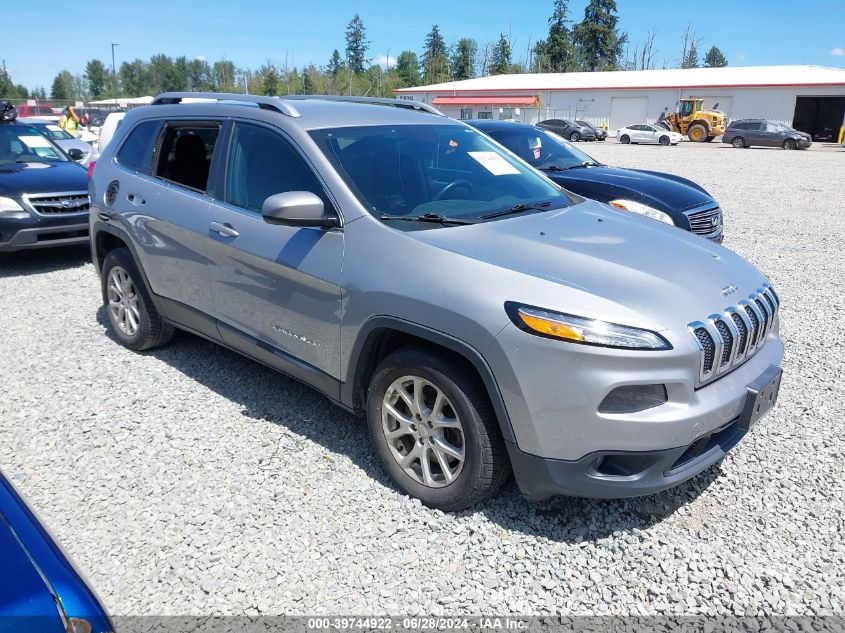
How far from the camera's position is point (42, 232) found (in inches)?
288

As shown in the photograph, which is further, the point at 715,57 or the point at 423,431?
the point at 715,57

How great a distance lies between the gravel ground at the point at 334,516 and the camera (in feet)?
8.53

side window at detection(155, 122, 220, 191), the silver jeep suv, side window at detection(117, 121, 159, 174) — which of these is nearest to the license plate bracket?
the silver jeep suv

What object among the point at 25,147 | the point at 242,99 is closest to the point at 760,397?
the point at 242,99

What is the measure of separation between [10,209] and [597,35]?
317ft

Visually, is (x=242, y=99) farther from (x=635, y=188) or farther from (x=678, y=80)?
(x=678, y=80)

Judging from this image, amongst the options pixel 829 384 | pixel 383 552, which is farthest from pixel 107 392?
pixel 829 384

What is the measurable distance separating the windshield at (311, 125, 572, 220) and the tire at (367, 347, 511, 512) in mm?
816

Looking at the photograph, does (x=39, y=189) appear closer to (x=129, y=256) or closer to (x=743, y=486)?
(x=129, y=256)

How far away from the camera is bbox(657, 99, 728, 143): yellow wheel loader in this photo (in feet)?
132

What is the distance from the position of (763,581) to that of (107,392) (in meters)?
3.97

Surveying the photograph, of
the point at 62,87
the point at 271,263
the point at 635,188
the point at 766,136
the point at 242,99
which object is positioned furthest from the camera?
the point at 62,87

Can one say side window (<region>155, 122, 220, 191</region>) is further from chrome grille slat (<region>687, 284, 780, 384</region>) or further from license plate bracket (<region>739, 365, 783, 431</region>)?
license plate bracket (<region>739, 365, 783, 431</region>)

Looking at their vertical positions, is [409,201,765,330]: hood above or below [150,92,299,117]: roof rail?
below
